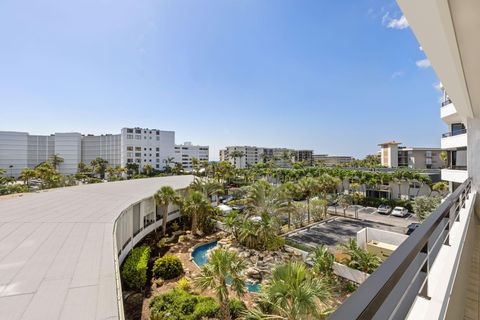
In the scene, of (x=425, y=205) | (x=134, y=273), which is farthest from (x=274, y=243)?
(x=425, y=205)

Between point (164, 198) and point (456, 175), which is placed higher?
point (456, 175)

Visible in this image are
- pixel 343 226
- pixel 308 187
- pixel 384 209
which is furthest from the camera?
pixel 384 209

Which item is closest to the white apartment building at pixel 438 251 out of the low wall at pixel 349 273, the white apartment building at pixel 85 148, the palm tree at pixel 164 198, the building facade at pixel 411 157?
the low wall at pixel 349 273

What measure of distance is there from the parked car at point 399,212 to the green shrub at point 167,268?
23.6 metres

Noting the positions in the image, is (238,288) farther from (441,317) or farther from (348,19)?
(348,19)

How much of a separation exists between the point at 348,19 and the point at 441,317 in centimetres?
1275

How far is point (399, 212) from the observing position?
80.2ft

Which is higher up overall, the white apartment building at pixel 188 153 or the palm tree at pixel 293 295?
the white apartment building at pixel 188 153

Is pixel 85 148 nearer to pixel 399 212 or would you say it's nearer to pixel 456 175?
pixel 399 212

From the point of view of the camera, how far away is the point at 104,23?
1162 centimetres

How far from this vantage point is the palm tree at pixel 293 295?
5.41 meters

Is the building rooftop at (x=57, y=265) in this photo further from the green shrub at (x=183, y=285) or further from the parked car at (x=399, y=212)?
the parked car at (x=399, y=212)

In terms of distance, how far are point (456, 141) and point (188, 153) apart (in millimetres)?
82552

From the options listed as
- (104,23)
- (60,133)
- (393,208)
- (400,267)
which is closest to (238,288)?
(400,267)
